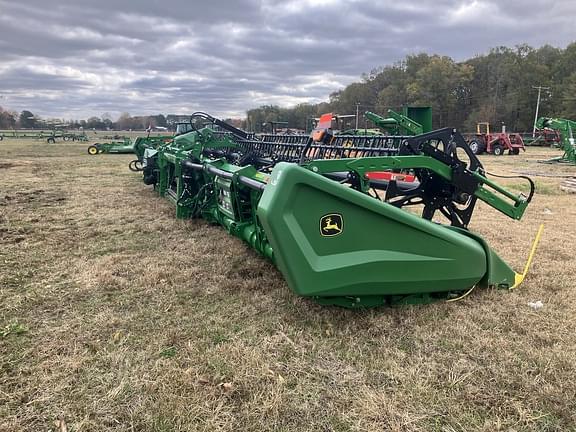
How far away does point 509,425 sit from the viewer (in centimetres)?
218

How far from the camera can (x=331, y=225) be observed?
280 cm

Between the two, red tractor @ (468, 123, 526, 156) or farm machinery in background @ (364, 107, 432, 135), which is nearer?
farm machinery in background @ (364, 107, 432, 135)

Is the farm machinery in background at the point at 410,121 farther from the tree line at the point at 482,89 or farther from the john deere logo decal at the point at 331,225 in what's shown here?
the tree line at the point at 482,89

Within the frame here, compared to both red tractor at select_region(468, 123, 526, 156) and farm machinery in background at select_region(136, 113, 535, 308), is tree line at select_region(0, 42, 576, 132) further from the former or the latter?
A: farm machinery in background at select_region(136, 113, 535, 308)

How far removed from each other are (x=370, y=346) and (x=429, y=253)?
2.65ft

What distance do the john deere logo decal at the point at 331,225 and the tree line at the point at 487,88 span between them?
51.5 metres

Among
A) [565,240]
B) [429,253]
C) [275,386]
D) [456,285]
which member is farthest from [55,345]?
[565,240]

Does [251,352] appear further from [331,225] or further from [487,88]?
[487,88]

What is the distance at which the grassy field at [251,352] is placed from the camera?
7.34 ft

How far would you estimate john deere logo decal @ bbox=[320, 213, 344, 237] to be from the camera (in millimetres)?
2777

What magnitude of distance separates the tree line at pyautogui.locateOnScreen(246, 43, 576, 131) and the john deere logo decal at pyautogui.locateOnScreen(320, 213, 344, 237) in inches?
2027

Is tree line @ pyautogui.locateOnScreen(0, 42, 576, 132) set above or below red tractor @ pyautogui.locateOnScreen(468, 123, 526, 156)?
above

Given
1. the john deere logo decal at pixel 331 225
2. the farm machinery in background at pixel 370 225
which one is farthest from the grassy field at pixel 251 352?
the john deere logo decal at pixel 331 225

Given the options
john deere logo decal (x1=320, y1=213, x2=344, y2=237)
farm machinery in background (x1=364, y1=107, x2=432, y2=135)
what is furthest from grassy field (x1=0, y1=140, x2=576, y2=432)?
farm machinery in background (x1=364, y1=107, x2=432, y2=135)
